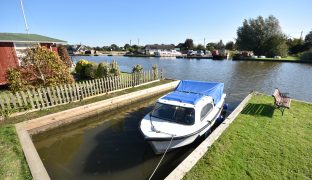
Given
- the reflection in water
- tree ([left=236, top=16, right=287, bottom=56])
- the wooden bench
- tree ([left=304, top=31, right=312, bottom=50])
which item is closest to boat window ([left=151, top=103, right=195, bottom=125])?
the reflection in water

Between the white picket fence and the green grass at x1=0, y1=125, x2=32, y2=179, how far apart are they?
7.63ft

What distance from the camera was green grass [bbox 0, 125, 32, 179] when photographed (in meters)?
5.18

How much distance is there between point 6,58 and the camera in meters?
14.8

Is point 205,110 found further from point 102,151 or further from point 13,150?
point 13,150

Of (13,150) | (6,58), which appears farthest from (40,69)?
(6,58)

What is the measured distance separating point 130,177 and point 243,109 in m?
7.35

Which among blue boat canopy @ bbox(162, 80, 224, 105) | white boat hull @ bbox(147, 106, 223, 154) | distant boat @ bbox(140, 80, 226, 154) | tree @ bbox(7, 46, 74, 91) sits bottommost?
white boat hull @ bbox(147, 106, 223, 154)

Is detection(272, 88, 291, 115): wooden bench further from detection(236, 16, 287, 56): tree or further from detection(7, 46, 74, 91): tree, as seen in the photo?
detection(236, 16, 287, 56): tree

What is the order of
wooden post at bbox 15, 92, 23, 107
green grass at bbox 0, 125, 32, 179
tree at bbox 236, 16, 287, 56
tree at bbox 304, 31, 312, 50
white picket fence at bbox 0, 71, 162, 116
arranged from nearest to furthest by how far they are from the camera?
green grass at bbox 0, 125, 32, 179 → wooden post at bbox 15, 92, 23, 107 → white picket fence at bbox 0, 71, 162, 116 → tree at bbox 236, 16, 287, 56 → tree at bbox 304, 31, 312, 50

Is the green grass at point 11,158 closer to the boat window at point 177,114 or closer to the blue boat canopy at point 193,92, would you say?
the boat window at point 177,114

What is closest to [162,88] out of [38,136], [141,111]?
[141,111]

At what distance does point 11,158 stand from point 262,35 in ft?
211

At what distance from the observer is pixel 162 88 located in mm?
16547

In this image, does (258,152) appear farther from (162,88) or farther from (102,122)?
(162,88)
